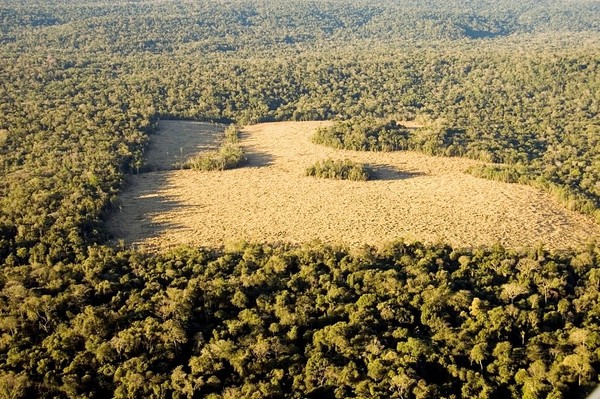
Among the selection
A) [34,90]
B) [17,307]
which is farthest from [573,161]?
[34,90]

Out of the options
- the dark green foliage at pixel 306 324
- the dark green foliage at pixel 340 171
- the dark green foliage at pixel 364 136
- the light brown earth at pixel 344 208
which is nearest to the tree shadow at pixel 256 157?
the light brown earth at pixel 344 208

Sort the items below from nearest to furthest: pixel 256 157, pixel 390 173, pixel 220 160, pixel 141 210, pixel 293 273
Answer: pixel 293 273
pixel 141 210
pixel 390 173
pixel 220 160
pixel 256 157

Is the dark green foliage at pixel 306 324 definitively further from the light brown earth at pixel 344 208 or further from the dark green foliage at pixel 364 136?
the dark green foliage at pixel 364 136

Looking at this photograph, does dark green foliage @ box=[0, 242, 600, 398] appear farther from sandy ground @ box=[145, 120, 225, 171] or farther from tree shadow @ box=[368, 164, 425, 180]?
sandy ground @ box=[145, 120, 225, 171]

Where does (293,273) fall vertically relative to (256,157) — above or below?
below

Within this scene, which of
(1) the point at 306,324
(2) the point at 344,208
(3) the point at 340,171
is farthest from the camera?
(3) the point at 340,171

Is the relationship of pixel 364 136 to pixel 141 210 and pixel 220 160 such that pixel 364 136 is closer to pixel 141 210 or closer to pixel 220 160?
pixel 220 160

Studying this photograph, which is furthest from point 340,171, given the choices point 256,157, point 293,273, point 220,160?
point 293,273
